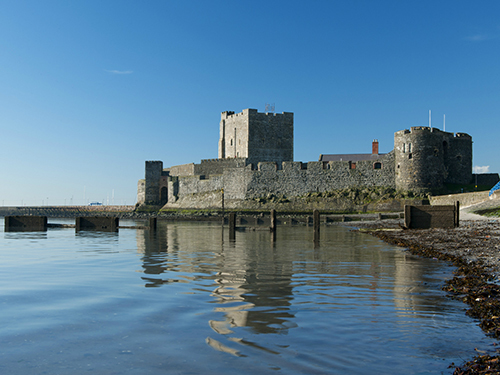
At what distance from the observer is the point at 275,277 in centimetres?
711

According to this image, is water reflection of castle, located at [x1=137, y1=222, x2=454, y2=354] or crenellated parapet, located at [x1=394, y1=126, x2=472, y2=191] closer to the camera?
water reflection of castle, located at [x1=137, y1=222, x2=454, y2=354]

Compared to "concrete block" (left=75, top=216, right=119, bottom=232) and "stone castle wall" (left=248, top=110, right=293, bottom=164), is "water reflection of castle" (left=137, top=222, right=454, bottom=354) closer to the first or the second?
"concrete block" (left=75, top=216, right=119, bottom=232)

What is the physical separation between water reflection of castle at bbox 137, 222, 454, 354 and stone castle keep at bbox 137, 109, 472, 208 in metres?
21.7

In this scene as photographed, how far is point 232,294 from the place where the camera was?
568 centimetres

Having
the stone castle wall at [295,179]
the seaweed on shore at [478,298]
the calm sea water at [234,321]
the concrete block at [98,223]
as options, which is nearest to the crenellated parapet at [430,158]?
the stone castle wall at [295,179]

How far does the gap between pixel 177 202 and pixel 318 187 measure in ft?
52.6

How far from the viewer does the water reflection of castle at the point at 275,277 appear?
4.59 m

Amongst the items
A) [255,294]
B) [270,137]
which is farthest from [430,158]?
[255,294]

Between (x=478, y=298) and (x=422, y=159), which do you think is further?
(x=422, y=159)

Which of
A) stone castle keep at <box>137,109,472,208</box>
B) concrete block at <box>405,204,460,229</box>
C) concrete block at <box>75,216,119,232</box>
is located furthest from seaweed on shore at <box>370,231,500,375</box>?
stone castle keep at <box>137,109,472,208</box>

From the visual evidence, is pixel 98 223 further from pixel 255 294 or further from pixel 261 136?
pixel 261 136

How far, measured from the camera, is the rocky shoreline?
307cm

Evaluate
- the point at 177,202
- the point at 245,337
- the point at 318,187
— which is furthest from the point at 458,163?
the point at 245,337

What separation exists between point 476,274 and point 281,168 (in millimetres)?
36576
